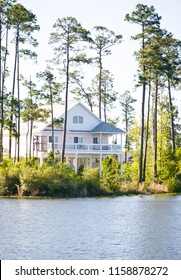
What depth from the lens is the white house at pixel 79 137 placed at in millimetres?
74688

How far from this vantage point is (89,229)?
37.6 metres

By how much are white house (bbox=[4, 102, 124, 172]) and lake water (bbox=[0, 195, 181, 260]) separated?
21.2m

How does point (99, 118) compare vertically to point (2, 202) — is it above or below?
above

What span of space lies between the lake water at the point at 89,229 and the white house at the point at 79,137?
21.2 metres

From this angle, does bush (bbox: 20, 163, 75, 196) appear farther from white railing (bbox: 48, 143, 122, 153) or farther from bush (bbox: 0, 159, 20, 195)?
white railing (bbox: 48, 143, 122, 153)

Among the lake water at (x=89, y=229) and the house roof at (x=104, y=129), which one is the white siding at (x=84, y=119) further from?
the lake water at (x=89, y=229)

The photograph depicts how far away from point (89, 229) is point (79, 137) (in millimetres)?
41253

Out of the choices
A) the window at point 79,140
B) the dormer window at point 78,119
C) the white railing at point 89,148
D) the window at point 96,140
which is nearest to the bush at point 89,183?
the white railing at point 89,148

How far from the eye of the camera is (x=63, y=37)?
66.9m

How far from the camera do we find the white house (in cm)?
7469

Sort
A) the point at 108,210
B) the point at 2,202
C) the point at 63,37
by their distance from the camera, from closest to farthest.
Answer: the point at 108,210 → the point at 2,202 → the point at 63,37
